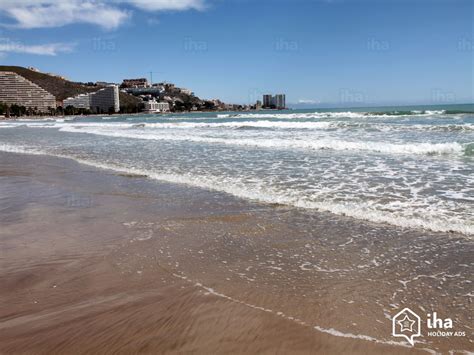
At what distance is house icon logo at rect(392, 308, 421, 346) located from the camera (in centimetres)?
270

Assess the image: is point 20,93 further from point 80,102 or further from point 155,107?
point 155,107

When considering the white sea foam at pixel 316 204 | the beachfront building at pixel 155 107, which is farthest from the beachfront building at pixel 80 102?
the white sea foam at pixel 316 204

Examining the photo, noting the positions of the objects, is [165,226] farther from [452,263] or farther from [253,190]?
[452,263]

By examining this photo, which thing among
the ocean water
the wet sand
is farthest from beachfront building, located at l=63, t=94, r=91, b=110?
the wet sand

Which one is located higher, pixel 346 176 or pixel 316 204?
pixel 346 176

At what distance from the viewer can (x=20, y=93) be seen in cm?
17638

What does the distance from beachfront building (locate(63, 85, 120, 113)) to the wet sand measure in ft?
599

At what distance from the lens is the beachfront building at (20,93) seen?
17475 cm

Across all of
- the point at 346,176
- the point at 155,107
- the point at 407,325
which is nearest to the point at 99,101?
the point at 155,107

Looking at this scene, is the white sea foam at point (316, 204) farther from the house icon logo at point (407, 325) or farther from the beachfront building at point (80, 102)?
the beachfront building at point (80, 102)

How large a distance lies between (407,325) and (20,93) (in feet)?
670

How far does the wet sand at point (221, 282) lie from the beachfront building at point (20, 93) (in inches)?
7505

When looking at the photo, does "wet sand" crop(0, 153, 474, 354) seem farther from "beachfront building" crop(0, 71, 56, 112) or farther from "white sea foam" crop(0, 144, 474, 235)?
"beachfront building" crop(0, 71, 56, 112)

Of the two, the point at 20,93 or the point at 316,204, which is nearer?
the point at 316,204
